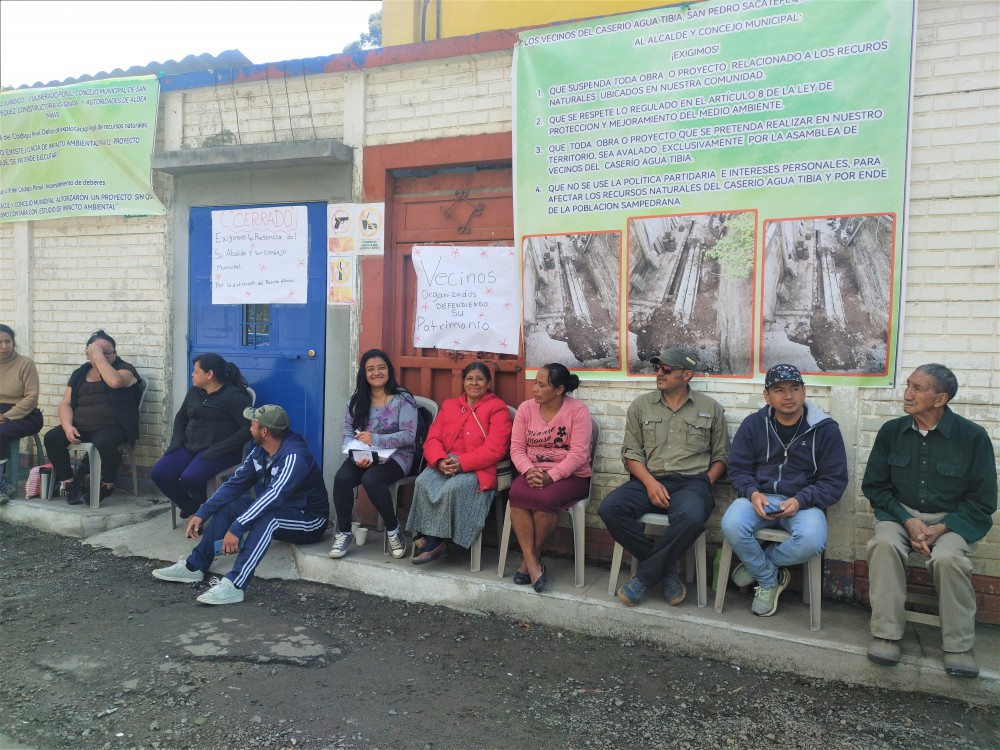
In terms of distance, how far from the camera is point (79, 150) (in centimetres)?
680

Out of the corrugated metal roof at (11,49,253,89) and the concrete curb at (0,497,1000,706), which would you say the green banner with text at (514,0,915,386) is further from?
the corrugated metal roof at (11,49,253,89)

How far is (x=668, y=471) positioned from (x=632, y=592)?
740 millimetres

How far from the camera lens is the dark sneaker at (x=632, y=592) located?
4.12 m

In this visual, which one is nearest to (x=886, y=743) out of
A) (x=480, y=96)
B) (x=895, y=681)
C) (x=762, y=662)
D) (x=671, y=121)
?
(x=895, y=681)

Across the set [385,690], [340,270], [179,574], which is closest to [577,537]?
[385,690]

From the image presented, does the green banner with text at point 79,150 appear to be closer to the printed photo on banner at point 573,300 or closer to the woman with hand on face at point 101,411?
the woman with hand on face at point 101,411

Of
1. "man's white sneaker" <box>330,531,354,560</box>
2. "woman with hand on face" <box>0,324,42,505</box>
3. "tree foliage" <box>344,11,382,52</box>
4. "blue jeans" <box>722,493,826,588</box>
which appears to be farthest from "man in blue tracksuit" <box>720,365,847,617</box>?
"tree foliage" <box>344,11,382,52</box>

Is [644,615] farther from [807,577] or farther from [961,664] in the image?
[961,664]

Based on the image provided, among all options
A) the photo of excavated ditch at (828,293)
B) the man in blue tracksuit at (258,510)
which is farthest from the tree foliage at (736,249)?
the man in blue tracksuit at (258,510)

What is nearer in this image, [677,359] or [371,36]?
[677,359]

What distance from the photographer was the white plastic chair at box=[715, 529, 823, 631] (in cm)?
382

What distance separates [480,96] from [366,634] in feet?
12.1

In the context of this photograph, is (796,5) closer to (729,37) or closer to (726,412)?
(729,37)

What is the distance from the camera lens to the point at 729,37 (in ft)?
14.7
